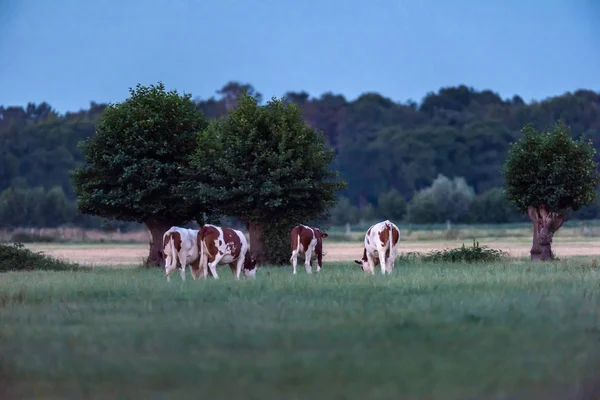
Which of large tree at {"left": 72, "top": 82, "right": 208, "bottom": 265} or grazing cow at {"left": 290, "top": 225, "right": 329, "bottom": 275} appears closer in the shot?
grazing cow at {"left": 290, "top": 225, "right": 329, "bottom": 275}

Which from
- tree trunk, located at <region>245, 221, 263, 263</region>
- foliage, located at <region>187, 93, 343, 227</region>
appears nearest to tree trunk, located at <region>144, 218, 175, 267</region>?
foliage, located at <region>187, 93, 343, 227</region>

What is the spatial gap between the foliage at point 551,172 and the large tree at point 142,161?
36.7 feet

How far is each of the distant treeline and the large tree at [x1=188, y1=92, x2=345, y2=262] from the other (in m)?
53.8

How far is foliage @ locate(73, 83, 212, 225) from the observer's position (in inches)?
1336

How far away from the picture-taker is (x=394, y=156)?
111250mm

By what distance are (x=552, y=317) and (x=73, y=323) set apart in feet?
22.3

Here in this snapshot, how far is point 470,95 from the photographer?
14775cm

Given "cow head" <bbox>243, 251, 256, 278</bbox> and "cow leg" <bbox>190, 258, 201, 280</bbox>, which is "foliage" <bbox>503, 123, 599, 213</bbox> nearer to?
"cow head" <bbox>243, 251, 256, 278</bbox>

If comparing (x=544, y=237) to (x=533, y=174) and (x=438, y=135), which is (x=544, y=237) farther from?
(x=438, y=135)

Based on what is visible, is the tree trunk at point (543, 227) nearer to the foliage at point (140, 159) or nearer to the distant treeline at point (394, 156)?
the foliage at point (140, 159)

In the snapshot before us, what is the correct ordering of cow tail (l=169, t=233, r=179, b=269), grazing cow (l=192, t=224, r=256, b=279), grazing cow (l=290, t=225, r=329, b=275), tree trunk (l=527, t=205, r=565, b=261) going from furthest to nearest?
1. tree trunk (l=527, t=205, r=565, b=261)
2. grazing cow (l=290, t=225, r=329, b=275)
3. cow tail (l=169, t=233, r=179, b=269)
4. grazing cow (l=192, t=224, r=256, b=279)

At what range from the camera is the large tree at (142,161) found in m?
33.9

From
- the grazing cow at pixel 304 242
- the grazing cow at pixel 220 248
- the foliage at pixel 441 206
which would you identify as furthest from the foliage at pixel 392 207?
the grazing cow at pixel 220 248

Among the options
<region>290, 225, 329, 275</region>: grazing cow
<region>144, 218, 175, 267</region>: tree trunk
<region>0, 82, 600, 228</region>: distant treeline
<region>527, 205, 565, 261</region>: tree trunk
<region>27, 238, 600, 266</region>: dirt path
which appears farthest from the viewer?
<region>0, 82, 600, 228</region>: distant treeline
